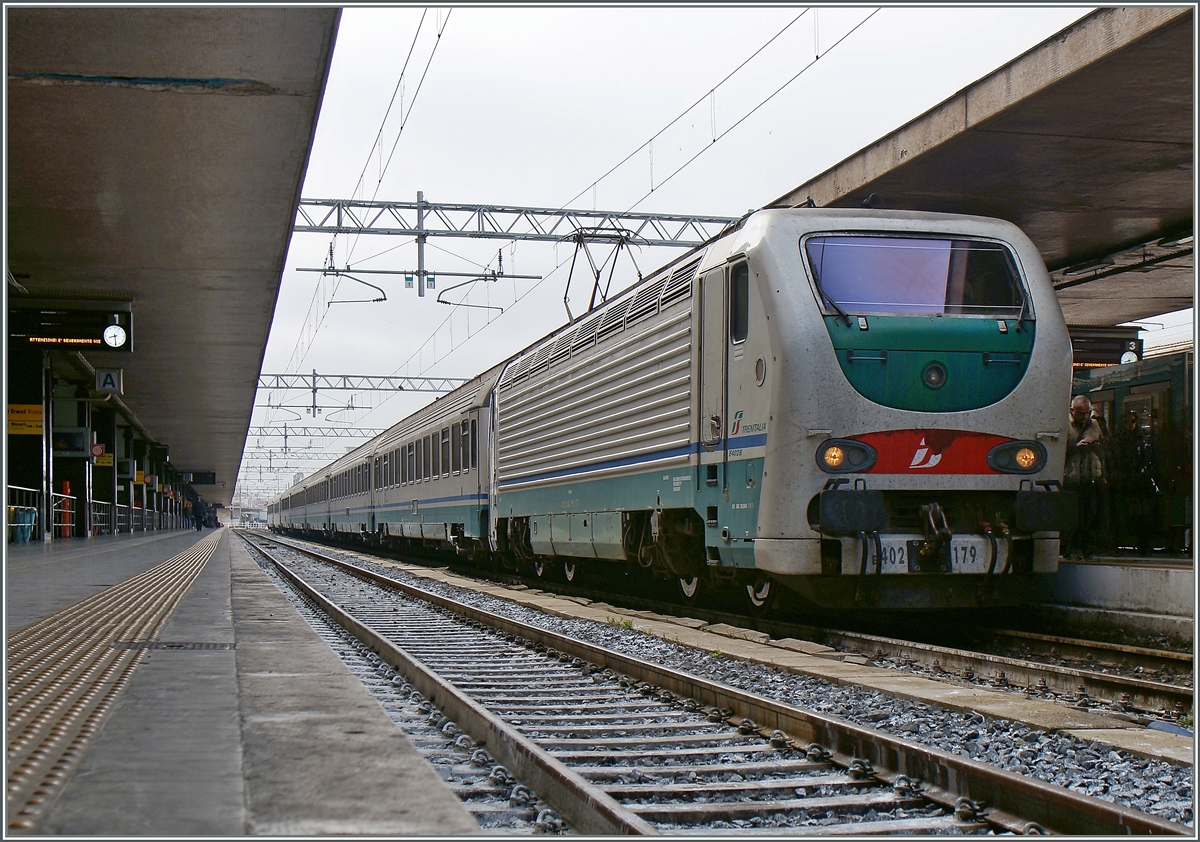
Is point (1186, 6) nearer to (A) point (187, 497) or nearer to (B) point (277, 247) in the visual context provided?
(B) point (277, 247)

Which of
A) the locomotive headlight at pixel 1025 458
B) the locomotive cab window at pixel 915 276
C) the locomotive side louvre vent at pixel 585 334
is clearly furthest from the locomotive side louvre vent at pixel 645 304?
the locomotive headlight at pixel 1025 458

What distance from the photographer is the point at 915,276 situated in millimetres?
8461

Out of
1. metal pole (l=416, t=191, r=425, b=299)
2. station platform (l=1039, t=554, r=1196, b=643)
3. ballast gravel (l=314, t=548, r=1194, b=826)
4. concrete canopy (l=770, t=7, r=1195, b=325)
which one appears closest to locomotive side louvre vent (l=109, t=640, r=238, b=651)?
ballast gravel (l=314, t=548, r=1194, b=826)

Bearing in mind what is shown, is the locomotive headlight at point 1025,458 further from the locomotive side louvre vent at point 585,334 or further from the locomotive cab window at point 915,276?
the locomotive side louvre vent at point 585,334

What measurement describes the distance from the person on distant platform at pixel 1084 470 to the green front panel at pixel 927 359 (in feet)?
9.77

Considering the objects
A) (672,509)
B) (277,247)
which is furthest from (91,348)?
(672,509)

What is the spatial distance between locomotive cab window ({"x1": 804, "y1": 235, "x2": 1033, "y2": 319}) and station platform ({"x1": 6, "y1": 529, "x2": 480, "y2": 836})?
14.5 feet

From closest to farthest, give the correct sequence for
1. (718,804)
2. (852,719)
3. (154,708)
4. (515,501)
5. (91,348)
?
(718,804)
(154,708)
(852,719)
(515,501)
(91,348)

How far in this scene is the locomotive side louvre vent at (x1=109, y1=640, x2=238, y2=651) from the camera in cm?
705

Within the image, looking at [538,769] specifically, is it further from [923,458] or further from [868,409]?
[923,458]

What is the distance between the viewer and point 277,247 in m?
17.0

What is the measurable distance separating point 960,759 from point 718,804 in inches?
34.8

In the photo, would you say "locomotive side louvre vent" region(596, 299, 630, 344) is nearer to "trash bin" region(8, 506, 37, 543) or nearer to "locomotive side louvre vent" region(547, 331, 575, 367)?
"locomotive side louvre vent" region(547, 331, 575, 367)

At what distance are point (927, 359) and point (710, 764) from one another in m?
4.30
